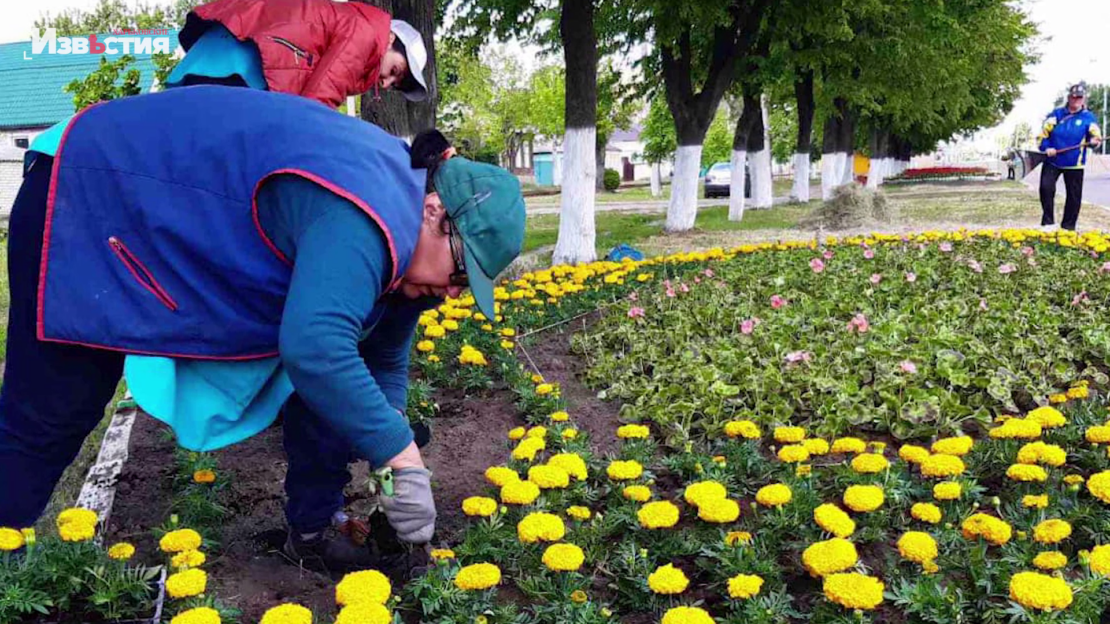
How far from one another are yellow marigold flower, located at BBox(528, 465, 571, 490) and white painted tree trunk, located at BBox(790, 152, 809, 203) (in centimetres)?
2060

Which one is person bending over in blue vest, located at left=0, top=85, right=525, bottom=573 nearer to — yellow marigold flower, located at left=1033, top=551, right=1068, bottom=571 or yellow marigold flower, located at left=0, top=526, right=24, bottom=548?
yellow marigold flower, located at left=0, top=526, right=24, bottom=548

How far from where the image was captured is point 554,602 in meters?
2.09

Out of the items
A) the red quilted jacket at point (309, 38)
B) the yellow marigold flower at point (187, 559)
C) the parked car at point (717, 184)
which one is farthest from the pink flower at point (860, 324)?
the parked car at point (717, 184)

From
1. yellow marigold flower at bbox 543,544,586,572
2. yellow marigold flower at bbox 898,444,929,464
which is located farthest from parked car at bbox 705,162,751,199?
yellow marigold flower at bbox 543,544,586,572

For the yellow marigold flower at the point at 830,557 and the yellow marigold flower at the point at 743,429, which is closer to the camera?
the yellow marigold flower at the point at 830,557

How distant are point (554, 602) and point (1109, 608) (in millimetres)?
1298

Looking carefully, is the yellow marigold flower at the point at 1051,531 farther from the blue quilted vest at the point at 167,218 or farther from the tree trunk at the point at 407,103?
the tree trunk at the point at 407,103

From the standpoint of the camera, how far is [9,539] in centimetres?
192

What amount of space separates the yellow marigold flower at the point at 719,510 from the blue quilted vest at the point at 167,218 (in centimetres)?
100

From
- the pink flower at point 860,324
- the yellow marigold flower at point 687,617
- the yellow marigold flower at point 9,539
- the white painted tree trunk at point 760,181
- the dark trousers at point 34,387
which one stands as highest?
the white painted tree trunk at point 760,181

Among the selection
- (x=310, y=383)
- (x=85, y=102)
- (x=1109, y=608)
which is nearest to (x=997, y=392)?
(x=1109, y=608)

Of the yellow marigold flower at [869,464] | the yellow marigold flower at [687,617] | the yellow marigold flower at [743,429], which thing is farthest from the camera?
the yellow marigold flower at [743,429]

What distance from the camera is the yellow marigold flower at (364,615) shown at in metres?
1.69

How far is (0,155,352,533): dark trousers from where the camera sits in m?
1.93
